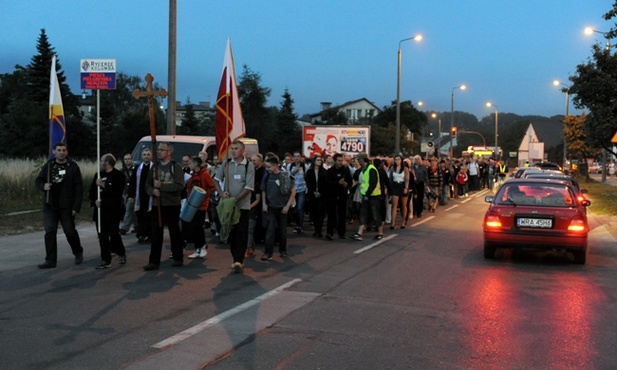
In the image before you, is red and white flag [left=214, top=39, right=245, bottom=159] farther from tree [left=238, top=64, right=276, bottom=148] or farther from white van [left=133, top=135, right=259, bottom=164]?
tree [left=238, top=64, right=276, bottom=148]

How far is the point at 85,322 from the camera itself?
6.23 metres

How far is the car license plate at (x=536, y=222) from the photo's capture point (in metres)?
10.2

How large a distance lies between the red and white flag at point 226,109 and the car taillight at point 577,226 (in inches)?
225

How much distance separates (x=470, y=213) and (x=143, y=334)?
54.4 ft

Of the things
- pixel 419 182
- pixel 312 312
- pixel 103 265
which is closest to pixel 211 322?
pixel 312 312

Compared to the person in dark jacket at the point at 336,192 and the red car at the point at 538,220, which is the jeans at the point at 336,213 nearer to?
the person in dark jacket at the point at 336,192

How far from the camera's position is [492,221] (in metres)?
10.6

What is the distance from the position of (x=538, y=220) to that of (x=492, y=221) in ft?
2.43

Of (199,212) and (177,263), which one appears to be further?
(199,212)

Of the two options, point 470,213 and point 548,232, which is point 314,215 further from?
point 470,213

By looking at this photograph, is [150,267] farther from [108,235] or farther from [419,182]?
[419,182]

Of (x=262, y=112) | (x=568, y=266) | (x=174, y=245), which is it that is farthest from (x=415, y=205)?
(x=262, y=112)

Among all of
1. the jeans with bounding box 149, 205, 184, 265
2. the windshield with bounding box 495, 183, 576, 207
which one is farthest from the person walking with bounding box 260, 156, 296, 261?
the windshield with bounding box 495, 183, 576, 207

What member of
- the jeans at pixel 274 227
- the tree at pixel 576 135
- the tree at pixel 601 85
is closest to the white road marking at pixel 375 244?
the jeans at pixel 274 227
